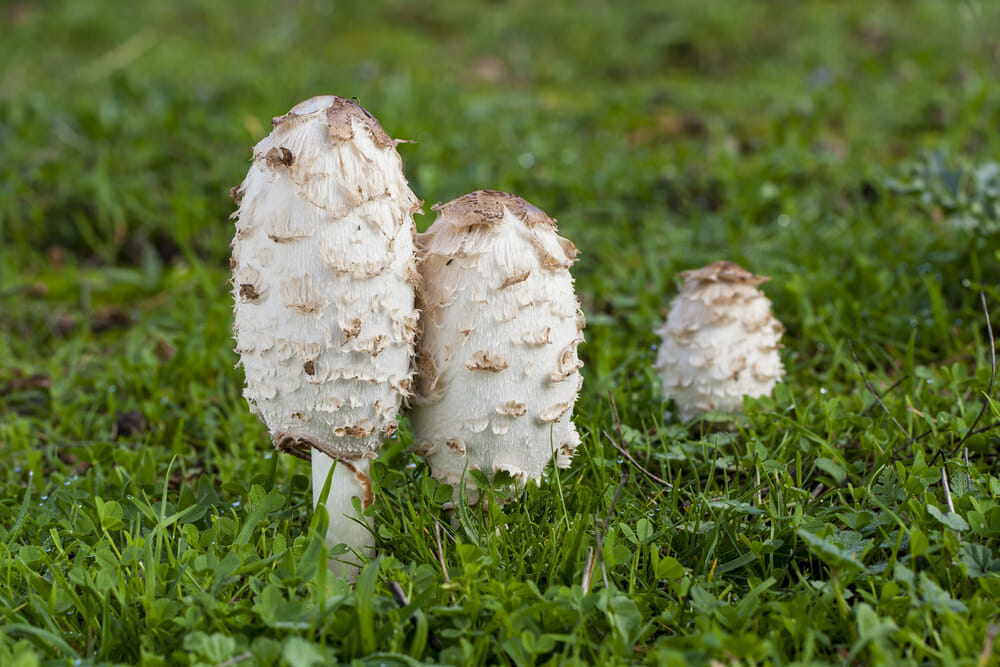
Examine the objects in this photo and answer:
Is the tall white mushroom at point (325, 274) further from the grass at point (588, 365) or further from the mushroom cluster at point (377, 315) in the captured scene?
the grass at point (588, 365)

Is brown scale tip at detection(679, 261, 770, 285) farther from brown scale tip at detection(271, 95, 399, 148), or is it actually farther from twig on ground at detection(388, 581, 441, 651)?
twig on ground at detection(388, 581, 441, 651)

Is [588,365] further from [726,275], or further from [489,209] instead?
[489,209]

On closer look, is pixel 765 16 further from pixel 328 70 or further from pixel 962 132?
pixel 328 70

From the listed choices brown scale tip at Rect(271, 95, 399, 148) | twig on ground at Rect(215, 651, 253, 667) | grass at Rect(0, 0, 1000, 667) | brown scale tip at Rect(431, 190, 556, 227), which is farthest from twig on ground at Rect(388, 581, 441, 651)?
brown scale tip at Rect(271, 95, 399, 148)

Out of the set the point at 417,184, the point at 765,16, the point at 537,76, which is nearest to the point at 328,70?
the point at 537,76

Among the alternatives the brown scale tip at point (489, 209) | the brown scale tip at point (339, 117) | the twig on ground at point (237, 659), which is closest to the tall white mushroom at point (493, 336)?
the brown scale tip at point (489, 209)

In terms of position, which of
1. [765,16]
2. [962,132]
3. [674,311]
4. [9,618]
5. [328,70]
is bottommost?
[9,618]
